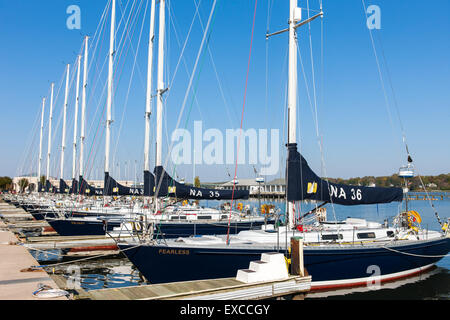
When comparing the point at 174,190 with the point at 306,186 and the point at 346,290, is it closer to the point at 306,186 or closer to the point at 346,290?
the point at 306,186

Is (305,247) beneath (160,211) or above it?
beneath

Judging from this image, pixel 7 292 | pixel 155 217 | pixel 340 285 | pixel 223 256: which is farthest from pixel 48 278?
pixel 340 285

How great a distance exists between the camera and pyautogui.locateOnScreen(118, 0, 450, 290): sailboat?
42.5ft

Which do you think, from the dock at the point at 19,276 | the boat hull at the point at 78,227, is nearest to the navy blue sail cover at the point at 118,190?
the boat hull at the point at 78,227

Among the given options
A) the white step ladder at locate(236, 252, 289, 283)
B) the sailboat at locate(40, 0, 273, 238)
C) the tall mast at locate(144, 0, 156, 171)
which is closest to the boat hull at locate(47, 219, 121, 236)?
the sailboat at locate(40, 0, 273, 238)

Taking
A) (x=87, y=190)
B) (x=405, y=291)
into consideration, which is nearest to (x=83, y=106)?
(x=87, y=190)

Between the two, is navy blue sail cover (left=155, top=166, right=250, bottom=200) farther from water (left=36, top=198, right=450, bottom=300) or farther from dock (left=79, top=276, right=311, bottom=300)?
dock (left=79, top=276, right=311, bottom=300)

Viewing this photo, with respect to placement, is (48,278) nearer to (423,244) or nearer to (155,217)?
(155,217)

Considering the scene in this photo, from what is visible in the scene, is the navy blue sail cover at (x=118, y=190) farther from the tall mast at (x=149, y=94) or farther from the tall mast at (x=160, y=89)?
the tall mast at (x=160, y=89)

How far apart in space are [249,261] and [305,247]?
2.21 meters

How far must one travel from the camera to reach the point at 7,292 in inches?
412

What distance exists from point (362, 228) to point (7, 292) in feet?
46.8

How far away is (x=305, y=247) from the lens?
13508mm
